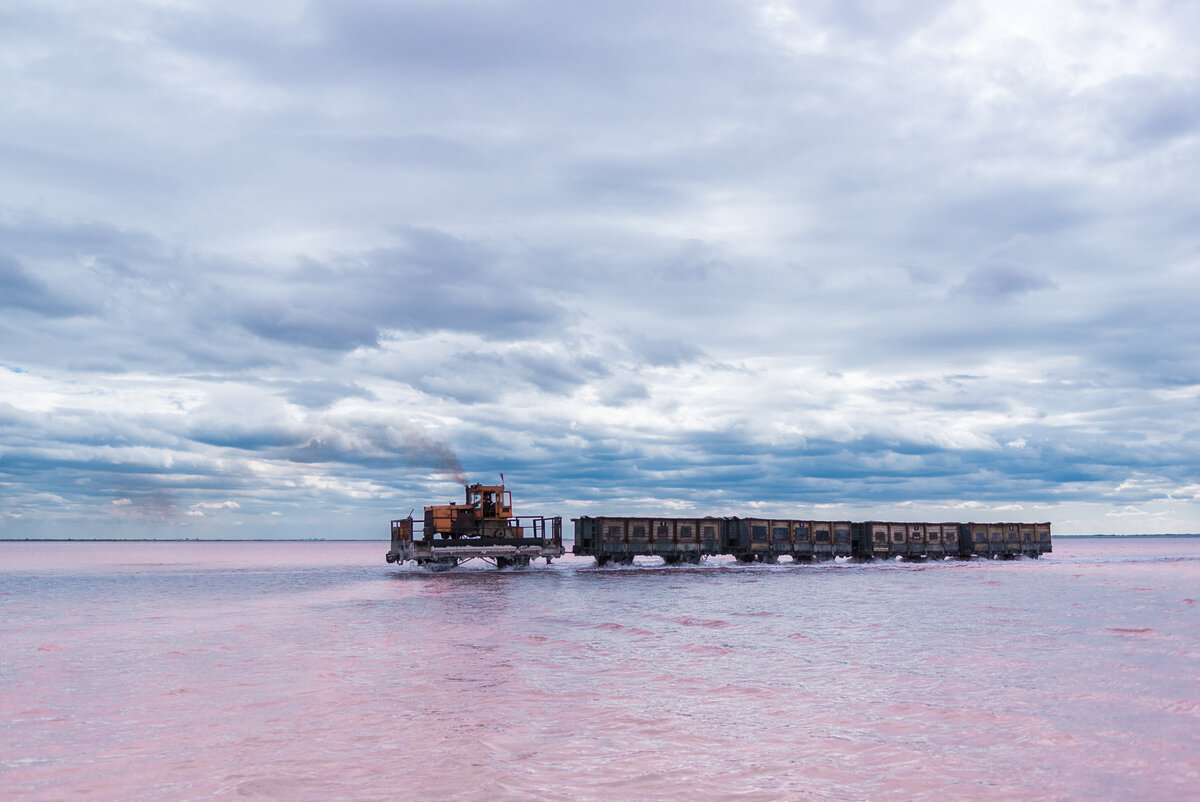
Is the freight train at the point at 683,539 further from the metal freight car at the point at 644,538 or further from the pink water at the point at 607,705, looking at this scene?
the pink water at the point at 607,705

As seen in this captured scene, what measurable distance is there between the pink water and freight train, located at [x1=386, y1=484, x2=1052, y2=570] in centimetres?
2321

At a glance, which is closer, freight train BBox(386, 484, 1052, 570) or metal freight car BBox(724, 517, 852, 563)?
freight train BBox(386, 484, 1052, 570)

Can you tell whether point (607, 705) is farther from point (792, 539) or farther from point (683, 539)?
point (792, 539)

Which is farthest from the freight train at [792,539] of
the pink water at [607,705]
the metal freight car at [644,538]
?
the pink water at [607,705]

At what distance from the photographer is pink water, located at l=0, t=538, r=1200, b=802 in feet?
33.9

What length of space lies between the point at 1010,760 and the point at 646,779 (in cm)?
504

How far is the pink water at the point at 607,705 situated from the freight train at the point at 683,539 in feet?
76.1

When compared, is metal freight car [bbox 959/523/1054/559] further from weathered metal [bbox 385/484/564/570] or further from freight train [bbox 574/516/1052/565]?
weathered metal [bbox 385/484/564/570]

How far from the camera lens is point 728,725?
518 inches

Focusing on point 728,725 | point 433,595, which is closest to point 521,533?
point 433,595

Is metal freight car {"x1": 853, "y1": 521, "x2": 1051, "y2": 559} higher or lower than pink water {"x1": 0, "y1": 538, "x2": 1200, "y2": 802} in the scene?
lower

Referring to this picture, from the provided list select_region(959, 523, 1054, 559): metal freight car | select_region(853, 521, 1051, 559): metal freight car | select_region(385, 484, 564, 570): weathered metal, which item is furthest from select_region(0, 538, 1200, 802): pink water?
select_region(959, 523, 1054, 559): metal freight car

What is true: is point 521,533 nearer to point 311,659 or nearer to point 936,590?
point 936,590

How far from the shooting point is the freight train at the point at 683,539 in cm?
5541
